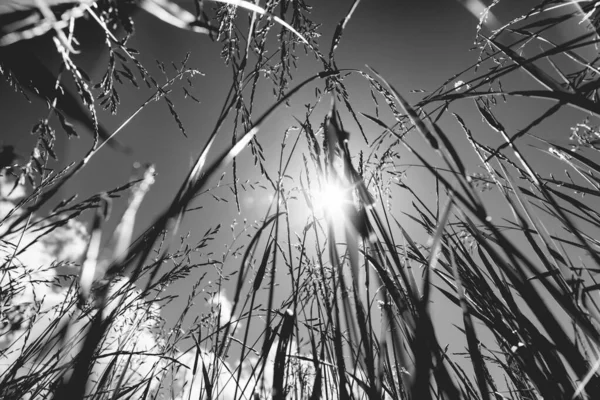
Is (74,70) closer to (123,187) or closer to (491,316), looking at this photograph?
(123,187)

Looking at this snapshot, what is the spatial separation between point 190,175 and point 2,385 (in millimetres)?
1219

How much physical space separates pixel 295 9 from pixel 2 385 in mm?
1655

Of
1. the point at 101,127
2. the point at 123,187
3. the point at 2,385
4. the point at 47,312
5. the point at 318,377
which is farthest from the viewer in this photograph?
the point at 47,312

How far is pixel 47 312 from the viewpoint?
171cm

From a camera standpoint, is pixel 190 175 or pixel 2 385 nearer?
pixel 190 175

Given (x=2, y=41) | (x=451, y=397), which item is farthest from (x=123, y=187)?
(x=451, y=397)

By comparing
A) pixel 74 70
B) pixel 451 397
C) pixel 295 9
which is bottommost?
pixel 451 397

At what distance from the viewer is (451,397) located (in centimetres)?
50

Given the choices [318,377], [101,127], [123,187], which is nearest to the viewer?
[318,377]

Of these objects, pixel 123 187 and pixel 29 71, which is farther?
pixel 123 187

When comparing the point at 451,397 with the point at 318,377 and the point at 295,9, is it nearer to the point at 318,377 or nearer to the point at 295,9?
the point at 318,377

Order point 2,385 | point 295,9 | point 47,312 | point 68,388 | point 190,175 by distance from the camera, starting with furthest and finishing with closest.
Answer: point 47,312
point 295,9
point 2,385
point 190,175
point 68,388

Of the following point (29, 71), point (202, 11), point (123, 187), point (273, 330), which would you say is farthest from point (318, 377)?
point (123, 187)

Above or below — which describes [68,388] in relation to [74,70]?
below
